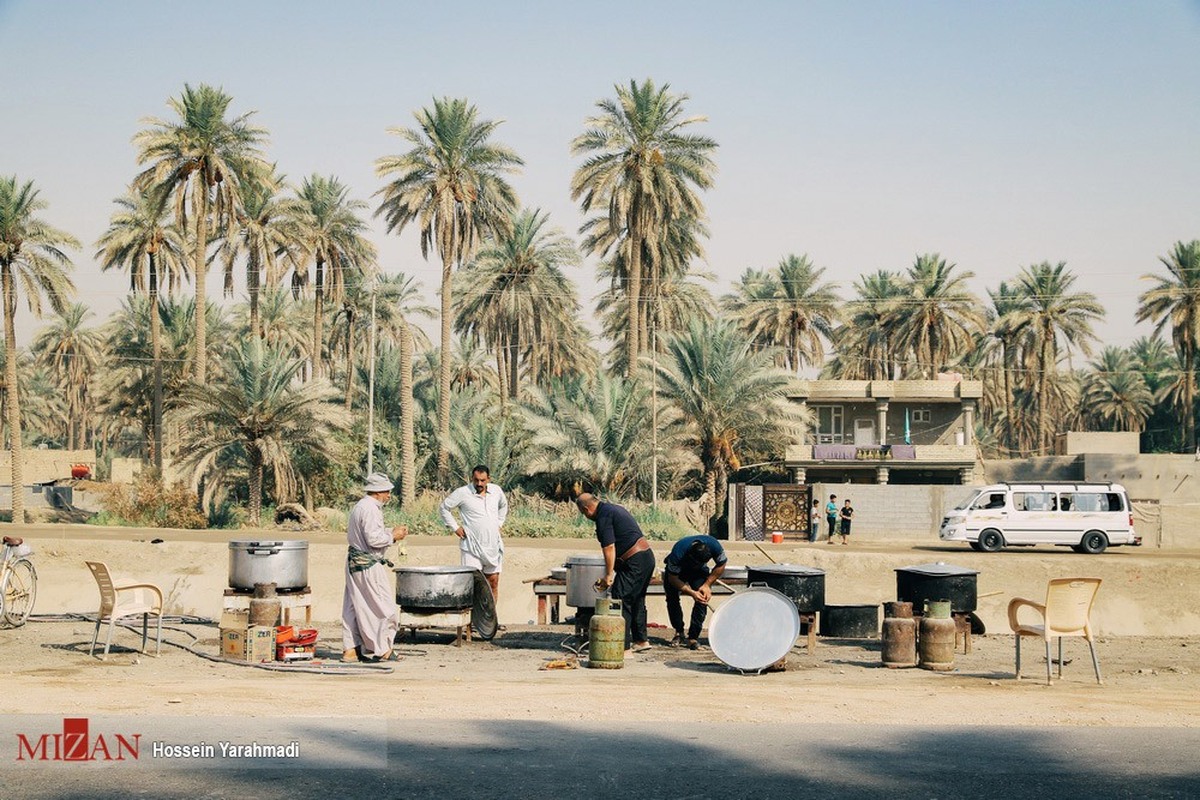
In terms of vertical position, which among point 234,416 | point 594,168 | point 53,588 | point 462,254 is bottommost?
point 53,588

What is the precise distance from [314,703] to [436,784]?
9.76 ft

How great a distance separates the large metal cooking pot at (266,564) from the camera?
13789 mm

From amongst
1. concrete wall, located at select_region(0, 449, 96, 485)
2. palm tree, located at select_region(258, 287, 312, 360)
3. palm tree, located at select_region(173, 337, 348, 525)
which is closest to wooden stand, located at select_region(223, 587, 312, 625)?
palm tree, located at select_region(173, 337, 348, 525)

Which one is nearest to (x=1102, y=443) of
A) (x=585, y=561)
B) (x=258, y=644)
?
(x=585, y=561)

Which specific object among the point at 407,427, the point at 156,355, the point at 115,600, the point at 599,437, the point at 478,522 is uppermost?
the point at 156,355

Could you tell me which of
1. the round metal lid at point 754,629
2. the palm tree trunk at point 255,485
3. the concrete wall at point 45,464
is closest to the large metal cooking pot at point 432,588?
the round metal lid at point 754,629

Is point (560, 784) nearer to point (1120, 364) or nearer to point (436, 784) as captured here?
point (436, 784)

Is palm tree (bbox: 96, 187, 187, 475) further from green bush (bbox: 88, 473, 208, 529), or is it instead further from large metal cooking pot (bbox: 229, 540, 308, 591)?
large metal cooking pot (bbox: 229, 540, 308, 591)

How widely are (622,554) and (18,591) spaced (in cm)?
826

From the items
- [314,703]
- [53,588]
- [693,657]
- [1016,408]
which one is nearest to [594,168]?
[53,588]

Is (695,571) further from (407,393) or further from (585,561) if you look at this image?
(407,393)

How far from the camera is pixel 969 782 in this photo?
24.2 ft

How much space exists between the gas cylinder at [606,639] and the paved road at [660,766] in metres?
3.18

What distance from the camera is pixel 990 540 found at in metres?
33.4
